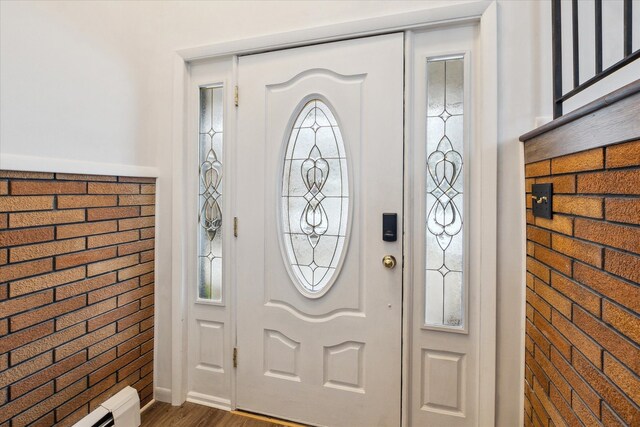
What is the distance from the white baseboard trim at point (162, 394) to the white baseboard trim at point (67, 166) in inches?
47.9

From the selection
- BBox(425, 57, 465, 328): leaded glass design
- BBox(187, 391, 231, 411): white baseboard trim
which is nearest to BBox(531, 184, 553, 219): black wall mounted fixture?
BBox(425, 57, 465, 328): leaded glass design

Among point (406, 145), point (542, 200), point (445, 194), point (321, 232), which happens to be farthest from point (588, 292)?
point (321, 232)

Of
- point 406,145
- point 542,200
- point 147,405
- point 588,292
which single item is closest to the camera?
point 588,292

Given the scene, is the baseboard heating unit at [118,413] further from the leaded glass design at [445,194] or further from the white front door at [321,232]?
the leaded glass design at [445,194]

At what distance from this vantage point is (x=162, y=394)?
2.00 meters

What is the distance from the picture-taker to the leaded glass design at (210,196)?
6.40 ft

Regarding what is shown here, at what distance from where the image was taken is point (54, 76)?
4.82 ft

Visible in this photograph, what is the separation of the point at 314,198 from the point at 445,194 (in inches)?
24.6

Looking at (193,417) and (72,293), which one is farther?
(193,417)

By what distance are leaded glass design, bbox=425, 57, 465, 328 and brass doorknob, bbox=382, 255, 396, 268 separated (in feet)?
0.51

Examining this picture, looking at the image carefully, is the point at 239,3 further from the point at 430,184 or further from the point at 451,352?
the point at 451,352

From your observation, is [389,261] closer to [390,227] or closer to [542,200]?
[390,227]

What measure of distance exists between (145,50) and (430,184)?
171 cm

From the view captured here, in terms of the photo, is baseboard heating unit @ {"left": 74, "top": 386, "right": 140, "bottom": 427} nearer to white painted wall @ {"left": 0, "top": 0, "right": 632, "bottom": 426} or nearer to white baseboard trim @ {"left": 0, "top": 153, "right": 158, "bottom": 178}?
white painted wall @ {"left": 0, "top": 0, "right": 632, "bottom": 426}
